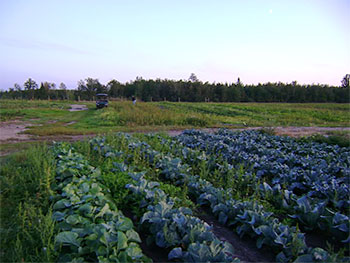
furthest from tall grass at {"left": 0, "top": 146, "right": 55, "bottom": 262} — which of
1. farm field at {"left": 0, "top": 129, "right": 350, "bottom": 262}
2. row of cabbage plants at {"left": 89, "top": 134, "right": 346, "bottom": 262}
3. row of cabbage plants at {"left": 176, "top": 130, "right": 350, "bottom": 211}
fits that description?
row of cabbage plants at {"left": 176, "top": 130, "right": 350, "bottom": 211}

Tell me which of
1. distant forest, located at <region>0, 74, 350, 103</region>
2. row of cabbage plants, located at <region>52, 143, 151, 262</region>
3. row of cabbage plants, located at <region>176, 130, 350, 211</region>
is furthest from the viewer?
distant forest, located at <region>0, 74, 350, 103</region>

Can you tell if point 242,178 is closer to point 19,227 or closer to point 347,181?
point 347,181

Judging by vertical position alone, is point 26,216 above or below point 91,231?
below

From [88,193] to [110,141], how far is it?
357 cm

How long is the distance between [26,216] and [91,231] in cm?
132

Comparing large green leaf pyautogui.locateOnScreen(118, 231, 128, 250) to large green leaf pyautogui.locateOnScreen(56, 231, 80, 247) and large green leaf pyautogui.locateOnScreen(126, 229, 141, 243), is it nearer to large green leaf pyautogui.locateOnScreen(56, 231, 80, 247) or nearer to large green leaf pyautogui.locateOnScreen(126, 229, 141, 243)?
large green leaf pyautogui.locateOnScreen(126, 229, 141, 243)

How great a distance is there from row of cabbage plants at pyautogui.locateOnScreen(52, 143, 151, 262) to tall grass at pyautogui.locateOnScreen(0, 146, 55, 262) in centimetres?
14

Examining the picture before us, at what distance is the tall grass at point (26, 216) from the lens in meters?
2.38

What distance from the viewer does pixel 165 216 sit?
2.85 meters

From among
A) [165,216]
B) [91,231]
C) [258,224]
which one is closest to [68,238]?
[91,231]

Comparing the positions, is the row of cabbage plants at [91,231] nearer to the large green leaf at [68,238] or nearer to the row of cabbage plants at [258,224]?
the large green leaf at [68,238]

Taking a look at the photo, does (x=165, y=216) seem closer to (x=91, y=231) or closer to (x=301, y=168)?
(x=91, y=231)

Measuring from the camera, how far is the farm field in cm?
232

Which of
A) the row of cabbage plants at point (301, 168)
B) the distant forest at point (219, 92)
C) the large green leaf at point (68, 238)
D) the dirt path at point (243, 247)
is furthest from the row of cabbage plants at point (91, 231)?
the distant forest at point (219, 92)
